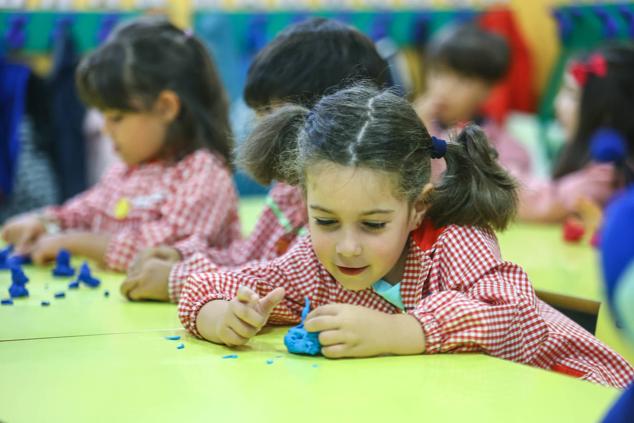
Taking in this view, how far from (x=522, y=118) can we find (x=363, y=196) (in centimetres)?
272

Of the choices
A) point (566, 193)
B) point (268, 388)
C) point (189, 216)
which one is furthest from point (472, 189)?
point (566, 193)

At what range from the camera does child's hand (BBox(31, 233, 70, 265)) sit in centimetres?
185

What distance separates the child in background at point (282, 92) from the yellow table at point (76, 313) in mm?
56

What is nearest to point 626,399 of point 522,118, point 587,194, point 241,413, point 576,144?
point 241,413

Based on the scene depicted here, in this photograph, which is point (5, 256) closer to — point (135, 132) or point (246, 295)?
point (135, 132)

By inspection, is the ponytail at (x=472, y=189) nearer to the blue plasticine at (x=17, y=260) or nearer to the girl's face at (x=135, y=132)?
the girl's face at (x=135, y=132)

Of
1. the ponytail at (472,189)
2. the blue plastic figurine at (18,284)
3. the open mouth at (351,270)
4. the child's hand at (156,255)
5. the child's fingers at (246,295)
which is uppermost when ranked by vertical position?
the ponytail at (472,189)

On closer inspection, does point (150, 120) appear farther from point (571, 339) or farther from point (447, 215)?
point (571, 339)

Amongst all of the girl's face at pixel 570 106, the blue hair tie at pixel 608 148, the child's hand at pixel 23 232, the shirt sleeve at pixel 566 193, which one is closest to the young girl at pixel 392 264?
the child's hand at pixel 23 232

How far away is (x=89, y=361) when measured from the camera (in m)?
1.16

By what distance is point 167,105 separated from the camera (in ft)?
6.35

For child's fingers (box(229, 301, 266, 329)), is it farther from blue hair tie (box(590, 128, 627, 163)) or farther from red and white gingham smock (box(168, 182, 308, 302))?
blue hair tie (box(590, 128, 627, 163))

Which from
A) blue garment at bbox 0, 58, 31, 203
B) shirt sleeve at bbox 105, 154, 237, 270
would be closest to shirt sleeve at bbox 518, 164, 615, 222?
shirt sleeve at bbox 105, 154, 237, 270

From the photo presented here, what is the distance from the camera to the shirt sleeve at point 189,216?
1.79m
